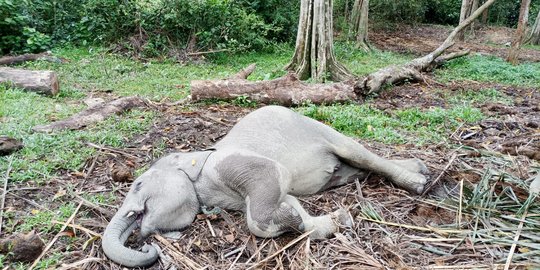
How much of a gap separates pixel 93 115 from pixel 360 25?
10134 millimetres

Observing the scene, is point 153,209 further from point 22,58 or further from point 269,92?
point 22,58

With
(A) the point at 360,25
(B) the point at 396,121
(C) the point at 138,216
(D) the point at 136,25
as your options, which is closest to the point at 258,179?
(C) the point at 138,216

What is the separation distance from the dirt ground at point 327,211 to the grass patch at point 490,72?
4.04 metres

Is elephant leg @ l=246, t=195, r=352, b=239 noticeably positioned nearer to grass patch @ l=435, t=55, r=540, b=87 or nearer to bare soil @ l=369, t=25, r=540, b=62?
grass patch @ l=435, t=55, r=540, b=87

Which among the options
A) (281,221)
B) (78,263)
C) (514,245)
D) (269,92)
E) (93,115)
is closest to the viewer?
(514,245)

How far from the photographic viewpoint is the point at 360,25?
13.9 metres

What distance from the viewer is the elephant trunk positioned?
2.56 meters

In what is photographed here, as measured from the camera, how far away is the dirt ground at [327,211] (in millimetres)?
2688

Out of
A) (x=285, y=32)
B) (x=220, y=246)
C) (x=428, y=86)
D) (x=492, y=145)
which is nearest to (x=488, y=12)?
(x=285, y=32)

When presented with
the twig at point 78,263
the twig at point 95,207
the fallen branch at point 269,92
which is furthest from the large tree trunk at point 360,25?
the twig at point 78,263

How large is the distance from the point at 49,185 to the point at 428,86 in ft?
22.0

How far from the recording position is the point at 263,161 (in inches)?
121

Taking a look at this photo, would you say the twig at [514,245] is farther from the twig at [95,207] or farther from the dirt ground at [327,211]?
the twig at [95,207]

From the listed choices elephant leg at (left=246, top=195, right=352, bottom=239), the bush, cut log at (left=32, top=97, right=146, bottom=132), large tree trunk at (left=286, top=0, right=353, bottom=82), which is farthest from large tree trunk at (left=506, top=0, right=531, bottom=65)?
the bush
